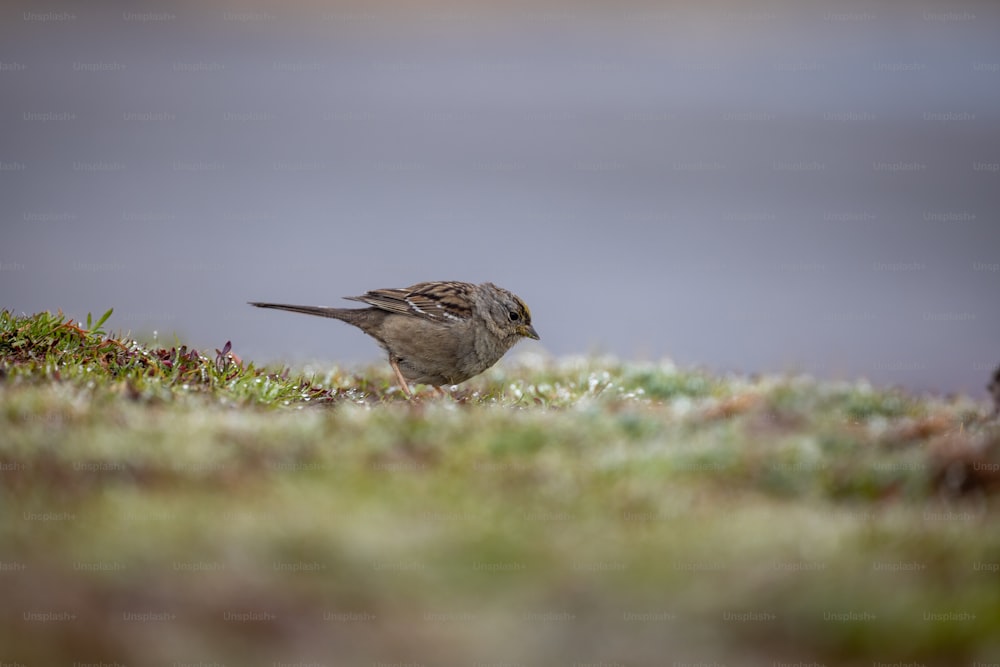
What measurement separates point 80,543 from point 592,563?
9.92 feet

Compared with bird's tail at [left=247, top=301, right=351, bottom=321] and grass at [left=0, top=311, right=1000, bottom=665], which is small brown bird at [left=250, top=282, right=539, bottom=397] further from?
grass at [left=0, top=311, right=1000, bottom=665]

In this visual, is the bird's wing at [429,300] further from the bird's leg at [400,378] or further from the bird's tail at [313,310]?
the bird's leg at [400,378]

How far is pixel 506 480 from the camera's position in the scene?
7.32 meters

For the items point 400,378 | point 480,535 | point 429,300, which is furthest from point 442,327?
point 480,535

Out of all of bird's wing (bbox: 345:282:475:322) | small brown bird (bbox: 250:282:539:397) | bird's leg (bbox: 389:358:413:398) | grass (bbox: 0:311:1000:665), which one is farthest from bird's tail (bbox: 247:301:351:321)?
grass (bbox: 0:311:1000:665)

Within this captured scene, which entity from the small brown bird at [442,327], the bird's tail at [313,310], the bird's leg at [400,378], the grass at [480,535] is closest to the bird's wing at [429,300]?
the small brown bird at [442,327]

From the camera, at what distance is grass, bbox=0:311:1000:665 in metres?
5.28

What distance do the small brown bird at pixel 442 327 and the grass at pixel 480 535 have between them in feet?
10.9

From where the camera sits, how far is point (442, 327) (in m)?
12.5

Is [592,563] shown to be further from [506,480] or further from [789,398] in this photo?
[789,398]

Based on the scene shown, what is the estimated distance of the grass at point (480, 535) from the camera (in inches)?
208

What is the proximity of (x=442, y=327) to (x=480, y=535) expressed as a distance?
6.54m

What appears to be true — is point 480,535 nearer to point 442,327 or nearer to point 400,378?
point 442,327

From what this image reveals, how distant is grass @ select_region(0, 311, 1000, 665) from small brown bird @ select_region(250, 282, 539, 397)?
333cm
